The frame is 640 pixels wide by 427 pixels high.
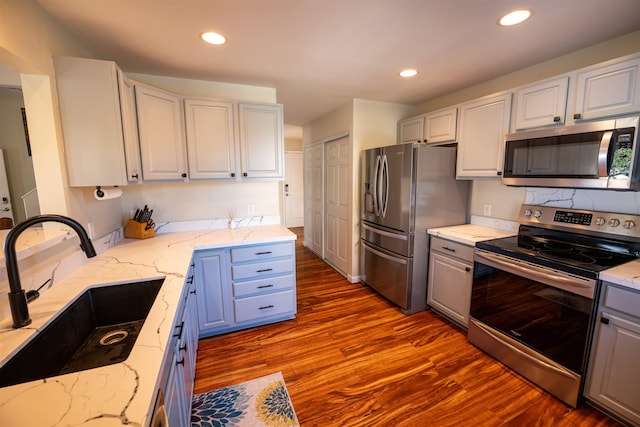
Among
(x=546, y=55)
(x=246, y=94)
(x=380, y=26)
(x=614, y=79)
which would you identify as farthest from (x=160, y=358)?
(x=546, y=55)

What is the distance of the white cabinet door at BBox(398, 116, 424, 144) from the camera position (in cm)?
307

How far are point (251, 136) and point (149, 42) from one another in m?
1.00

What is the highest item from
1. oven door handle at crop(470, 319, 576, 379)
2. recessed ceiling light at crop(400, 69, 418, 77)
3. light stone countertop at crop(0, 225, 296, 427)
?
recessed ceiling light at crop(400, 69, 418, 77)

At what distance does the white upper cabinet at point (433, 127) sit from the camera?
8.78ft

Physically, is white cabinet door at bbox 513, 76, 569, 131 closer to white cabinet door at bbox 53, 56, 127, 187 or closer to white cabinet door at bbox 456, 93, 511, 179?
white cabinet door at bbox 456, 93, 511, 179

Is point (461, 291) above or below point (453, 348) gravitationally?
above

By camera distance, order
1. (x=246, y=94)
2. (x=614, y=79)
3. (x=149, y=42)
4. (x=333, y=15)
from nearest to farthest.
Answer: (x=333, y=15), (x=614, y=79), (x=149, y=42), (x=246, y=94)

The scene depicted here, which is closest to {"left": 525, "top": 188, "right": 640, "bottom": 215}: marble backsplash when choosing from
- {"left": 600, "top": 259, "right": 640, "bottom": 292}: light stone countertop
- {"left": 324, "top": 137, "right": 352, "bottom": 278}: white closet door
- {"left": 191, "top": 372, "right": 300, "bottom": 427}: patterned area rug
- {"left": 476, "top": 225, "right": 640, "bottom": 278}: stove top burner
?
{"left": 476, "top": 225, "right": 640, "bottom": 278}: stove top burner

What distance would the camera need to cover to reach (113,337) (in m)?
1.32

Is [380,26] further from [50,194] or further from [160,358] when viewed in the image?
[50,194]

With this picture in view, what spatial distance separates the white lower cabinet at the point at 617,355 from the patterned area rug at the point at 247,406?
183 centimetres

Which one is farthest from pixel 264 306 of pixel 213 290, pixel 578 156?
pixel 578 156

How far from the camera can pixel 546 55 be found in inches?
82.6

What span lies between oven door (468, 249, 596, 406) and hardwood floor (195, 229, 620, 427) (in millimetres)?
134
